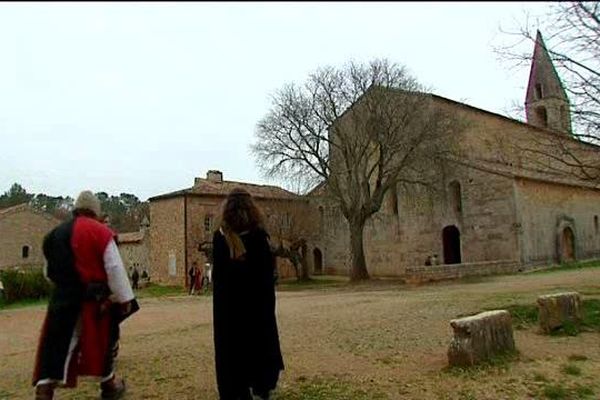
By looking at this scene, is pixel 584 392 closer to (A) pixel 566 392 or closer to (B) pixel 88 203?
(A) pixel 566 392

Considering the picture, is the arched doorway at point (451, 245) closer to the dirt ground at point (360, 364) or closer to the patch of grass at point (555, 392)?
the dirt ground at point (360, 364)

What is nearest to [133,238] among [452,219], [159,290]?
[159,290]

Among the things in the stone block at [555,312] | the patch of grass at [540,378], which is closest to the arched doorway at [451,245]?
the stone block at [555,312]

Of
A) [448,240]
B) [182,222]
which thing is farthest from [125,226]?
[448,240]

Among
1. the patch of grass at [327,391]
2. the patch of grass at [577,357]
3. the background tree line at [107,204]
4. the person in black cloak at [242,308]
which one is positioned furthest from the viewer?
the background tree line at [107,204]

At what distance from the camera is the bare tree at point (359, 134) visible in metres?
27.5

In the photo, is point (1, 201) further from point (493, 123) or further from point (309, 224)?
point (493, 123)

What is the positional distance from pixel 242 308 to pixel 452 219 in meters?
28.6

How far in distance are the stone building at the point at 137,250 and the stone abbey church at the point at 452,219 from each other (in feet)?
15.2

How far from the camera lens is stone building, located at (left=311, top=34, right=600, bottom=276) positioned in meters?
29.3

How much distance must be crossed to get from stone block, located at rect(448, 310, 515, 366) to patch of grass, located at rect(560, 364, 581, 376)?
2.24ft

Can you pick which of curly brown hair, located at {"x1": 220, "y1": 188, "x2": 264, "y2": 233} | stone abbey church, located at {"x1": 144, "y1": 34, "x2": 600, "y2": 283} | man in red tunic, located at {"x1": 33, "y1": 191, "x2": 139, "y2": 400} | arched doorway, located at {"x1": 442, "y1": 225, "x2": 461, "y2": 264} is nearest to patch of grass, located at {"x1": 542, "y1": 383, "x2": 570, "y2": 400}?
curly brown hair, located at {"x1": 220, "y1": 188, "x2": 264, "y2": 233}

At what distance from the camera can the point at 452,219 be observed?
32.1 metres

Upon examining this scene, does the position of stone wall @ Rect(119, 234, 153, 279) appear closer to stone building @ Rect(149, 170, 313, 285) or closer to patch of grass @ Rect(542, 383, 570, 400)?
stone building @ Rect(149, 170, 313, 285)
